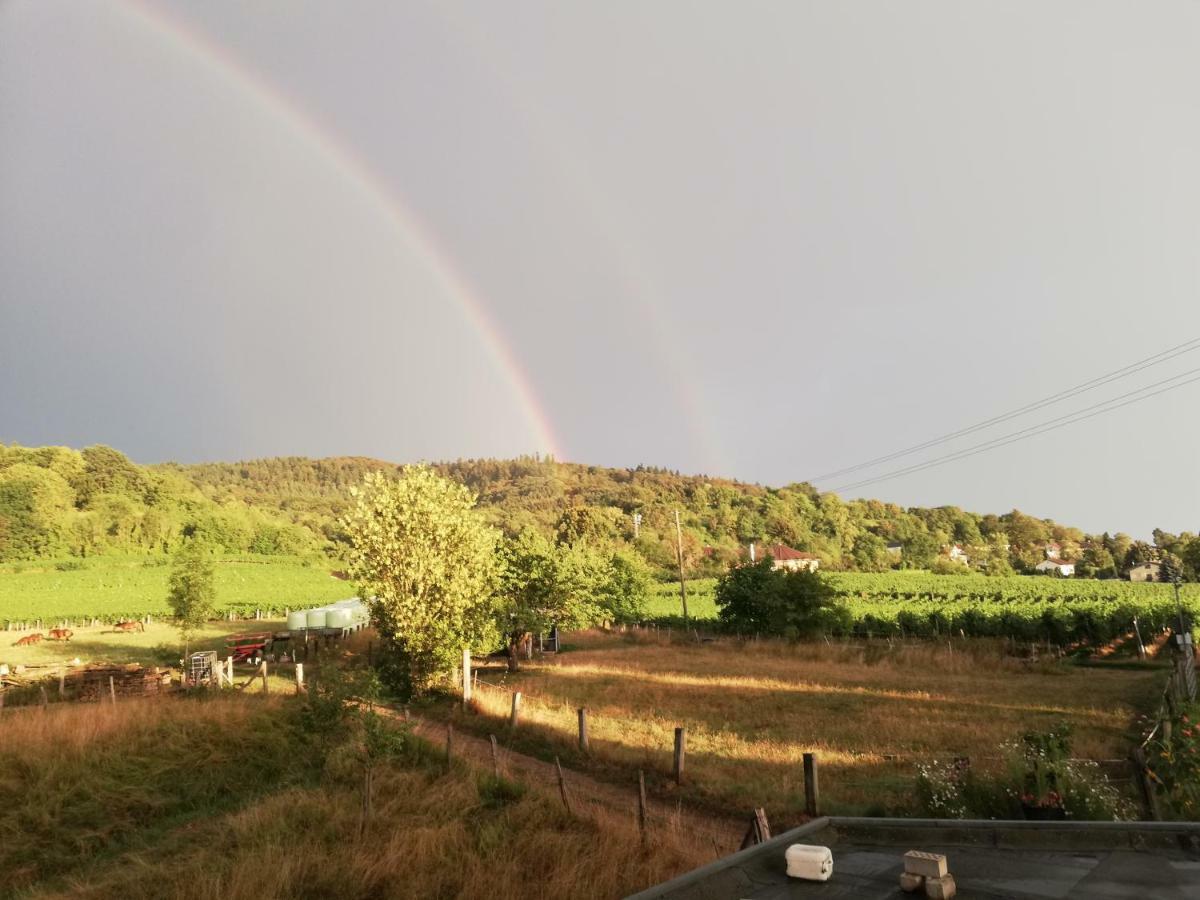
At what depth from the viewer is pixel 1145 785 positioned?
35.4 feet

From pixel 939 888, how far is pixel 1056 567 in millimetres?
209756

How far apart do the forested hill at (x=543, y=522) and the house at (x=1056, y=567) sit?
3.07m

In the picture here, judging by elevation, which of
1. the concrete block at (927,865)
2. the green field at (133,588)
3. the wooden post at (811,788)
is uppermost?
the green field at (133,588)

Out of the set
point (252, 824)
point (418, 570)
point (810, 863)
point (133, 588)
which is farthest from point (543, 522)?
point (810, 863)

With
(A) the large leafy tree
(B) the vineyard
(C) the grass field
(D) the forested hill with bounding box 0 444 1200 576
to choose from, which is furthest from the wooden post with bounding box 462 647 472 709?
(D) the forested hill with bounding box 0 444 1200 576

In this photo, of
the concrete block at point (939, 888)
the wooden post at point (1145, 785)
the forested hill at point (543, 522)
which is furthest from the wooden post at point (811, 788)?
the forested hill at point (543, 522)

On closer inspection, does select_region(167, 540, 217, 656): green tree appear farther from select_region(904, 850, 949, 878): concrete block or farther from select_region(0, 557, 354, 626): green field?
select_region(0, 557, 354, 626): green field

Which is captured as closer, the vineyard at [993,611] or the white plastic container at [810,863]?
the white plastic container at [810,863]

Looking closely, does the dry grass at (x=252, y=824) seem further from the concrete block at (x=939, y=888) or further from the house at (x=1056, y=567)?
the house at (x=1056, y=567)

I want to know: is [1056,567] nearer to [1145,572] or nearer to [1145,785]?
[1145,572]

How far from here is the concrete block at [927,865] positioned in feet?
18.0

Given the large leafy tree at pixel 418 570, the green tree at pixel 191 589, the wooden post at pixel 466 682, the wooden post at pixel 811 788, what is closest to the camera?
the wooden post at pixel 811 788

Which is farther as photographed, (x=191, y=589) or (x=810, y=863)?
(x=191, y=589)

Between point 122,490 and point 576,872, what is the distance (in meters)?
153
